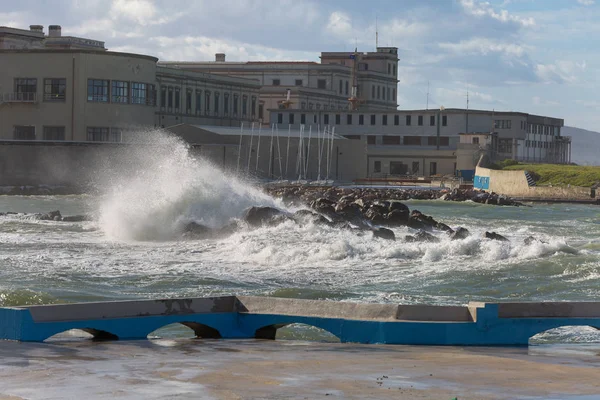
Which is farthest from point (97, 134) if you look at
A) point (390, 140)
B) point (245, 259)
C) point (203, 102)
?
point (245, 259)

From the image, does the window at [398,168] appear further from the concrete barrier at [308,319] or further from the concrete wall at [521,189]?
the concrete barrier at [308,319]

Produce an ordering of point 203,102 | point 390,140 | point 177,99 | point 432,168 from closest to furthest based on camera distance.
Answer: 1. point 177,99
2. point 203,102
3. point 432,168
4. point 390,140

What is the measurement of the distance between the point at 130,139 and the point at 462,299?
5381 cm

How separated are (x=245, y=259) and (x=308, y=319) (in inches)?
528

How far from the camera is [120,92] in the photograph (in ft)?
239

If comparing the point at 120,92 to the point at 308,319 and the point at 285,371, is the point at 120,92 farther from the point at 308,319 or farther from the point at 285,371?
the point at 285,371

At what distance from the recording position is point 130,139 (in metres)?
71.8

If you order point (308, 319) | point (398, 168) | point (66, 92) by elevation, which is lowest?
point (308, 319)

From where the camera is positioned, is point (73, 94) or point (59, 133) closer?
point (73, 94)

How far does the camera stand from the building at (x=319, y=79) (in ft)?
356

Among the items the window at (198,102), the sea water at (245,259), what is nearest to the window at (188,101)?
the window at (198,102)

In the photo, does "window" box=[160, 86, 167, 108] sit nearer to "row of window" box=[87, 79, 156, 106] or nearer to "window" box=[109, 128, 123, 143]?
"row of window" box=[87, 79, 156, 106]

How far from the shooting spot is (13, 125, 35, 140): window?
234 feet

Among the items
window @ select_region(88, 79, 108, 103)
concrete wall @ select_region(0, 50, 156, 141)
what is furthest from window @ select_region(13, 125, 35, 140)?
window @ select_region(88, 79, 108, 103)
